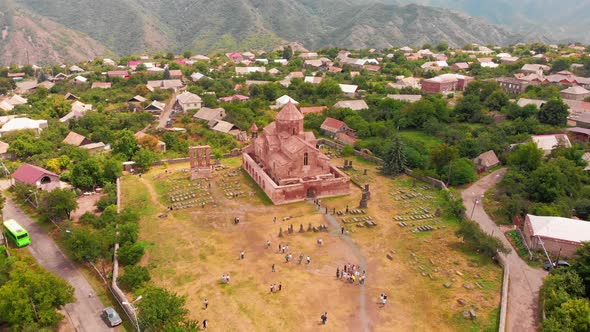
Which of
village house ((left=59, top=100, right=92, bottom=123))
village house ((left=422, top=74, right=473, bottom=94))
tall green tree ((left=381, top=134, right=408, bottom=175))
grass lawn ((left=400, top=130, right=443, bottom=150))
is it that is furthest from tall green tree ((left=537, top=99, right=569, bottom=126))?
village house ((left=59, top=100, right=92, bottom=123))

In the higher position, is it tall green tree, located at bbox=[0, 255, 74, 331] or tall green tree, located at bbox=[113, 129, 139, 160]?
tall green tree, located at bbox=[0, 255, 74, 331]

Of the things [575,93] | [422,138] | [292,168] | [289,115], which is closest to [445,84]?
[575,93]

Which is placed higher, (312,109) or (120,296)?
(120,296)

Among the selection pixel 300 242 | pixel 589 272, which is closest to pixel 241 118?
pixel 300 242

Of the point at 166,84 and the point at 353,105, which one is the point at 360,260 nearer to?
the point at 353,105

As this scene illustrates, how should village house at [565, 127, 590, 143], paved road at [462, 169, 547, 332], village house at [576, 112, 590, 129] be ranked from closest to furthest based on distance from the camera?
paved road at [462, 169, 547, 332] < village house at [565, 127, 590, 143] < village house at [576, 112, 590, 129]

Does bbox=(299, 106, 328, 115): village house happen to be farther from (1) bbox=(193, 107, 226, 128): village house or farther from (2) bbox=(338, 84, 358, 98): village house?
(1) bbox=(193, 107, 226, 128): village house

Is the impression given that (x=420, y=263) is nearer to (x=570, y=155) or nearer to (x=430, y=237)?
(x=430, y=237)
